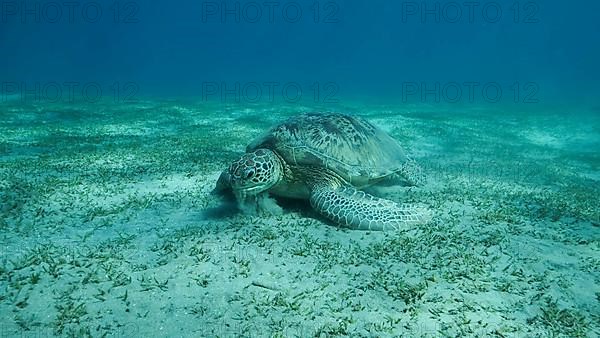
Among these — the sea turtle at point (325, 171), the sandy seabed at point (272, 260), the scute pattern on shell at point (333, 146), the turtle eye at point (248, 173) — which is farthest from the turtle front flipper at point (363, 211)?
the turtle eye at point (248, 173)

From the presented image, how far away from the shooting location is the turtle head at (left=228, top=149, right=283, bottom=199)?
5934 mm

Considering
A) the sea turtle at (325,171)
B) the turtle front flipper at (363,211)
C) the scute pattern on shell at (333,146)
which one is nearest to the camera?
the turtle front flipper at (363,211)

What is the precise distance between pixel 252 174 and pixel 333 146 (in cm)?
192

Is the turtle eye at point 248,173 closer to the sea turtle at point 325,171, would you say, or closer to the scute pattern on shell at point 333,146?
the sea turtle at point 325,171

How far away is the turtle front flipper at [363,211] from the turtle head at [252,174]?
2.95 feet

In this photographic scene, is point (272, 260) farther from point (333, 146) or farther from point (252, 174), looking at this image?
point (333, 146)

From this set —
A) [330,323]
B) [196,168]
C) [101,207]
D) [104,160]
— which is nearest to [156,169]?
[196,168]

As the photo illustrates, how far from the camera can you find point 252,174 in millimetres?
5965

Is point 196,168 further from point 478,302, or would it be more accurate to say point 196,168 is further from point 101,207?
point 478,302

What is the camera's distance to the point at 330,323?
3.79m

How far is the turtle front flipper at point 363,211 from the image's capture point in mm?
5879

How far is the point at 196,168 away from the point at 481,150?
10.9m

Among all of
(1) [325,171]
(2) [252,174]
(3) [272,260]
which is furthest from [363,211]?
(2) [252,174]

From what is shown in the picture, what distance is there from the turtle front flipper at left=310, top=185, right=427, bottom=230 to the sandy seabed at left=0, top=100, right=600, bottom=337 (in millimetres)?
194
